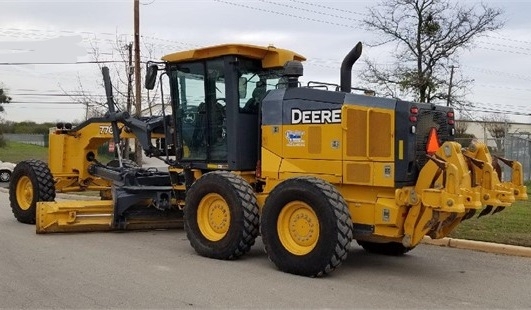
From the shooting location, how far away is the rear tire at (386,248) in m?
9.18

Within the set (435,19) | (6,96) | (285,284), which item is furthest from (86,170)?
(6,96)

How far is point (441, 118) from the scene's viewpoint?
333 inches

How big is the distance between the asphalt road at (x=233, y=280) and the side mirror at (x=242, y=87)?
2.31 meters

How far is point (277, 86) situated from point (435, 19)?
19040mm

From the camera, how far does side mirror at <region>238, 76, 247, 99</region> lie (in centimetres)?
955

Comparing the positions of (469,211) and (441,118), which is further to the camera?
(441,118)

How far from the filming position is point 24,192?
12.9m

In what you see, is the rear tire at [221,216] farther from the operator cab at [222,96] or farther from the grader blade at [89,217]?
the grader blade at [89,217]

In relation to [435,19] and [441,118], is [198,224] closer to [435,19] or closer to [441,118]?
[441,118]

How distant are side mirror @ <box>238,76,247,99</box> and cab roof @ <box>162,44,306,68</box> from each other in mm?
354

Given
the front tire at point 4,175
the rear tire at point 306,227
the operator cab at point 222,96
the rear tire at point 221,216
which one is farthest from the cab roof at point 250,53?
the front tire at point 4,175

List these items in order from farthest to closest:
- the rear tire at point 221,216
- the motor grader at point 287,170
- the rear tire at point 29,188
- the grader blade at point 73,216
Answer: the rear tire at point 29,188, the grader blade at point 73,216, the rear tire at point 221,216, the motor grader at point 287,170

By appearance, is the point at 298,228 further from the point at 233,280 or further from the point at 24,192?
the point at 24,192

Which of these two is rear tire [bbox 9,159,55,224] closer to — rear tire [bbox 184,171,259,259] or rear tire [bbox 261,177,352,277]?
rear tire [bbox 184,171,259,259]
